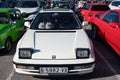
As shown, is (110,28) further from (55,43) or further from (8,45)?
(8,45)

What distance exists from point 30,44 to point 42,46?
11.2 inches

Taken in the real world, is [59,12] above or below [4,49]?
above

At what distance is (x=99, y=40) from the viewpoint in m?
9.48

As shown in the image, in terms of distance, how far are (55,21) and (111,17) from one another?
91.7 inches

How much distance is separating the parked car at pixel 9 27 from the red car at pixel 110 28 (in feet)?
9.49

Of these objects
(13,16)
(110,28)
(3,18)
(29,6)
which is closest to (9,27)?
(3,18)

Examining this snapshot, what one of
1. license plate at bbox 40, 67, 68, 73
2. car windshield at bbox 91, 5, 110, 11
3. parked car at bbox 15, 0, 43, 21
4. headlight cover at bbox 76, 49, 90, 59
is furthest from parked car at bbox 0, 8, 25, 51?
car windshield at bbox 91, 5, 110, 11

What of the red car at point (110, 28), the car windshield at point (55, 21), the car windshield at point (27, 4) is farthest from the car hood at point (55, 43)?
the car windshield at point (27, 4)

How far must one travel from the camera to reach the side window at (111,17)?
7213 mm

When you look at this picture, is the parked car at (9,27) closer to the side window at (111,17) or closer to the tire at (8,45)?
the tire at (8,45)

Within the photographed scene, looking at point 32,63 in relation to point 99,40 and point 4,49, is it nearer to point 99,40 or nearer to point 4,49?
point 4,49

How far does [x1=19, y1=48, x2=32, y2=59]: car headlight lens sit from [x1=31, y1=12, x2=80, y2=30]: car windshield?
1.24m

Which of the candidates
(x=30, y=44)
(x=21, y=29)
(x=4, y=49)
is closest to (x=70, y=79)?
(x=30, y=44)

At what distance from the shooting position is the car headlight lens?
194 inches
